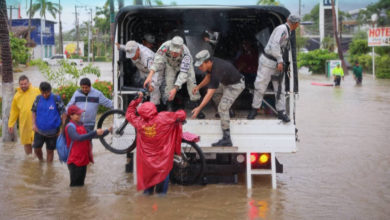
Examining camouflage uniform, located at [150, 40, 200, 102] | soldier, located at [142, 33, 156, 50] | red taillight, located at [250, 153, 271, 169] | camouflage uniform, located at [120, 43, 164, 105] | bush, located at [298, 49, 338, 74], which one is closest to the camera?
red taillight, located at [250, 153, 271, 169]

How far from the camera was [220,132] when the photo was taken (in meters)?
7.03

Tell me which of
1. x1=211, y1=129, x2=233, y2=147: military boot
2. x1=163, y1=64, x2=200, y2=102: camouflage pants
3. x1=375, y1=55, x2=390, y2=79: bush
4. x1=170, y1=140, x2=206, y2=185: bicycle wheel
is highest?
x1=375, y1=55, x2=390, y2=79: bush

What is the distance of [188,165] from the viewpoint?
23.1 feet

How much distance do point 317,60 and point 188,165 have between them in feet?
130

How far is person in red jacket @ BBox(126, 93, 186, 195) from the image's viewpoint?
637 centimetres

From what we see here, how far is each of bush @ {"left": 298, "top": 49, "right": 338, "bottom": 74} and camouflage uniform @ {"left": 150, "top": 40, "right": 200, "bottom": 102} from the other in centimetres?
3891

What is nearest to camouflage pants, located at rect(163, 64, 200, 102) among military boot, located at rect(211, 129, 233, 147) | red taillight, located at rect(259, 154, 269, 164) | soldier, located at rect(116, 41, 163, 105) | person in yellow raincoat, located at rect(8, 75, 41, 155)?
soldier, located at rect(116, 41, 163, 105)

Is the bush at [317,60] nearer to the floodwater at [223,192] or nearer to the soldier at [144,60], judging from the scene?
the floodwater at [223,192]

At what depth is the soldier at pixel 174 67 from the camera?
23.4 feet

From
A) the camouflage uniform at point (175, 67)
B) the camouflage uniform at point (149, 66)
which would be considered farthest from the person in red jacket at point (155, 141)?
the camouflage uniform at point (149, 66)

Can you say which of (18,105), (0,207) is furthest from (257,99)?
(18,105)

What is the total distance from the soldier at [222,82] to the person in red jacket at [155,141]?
22.4 inches

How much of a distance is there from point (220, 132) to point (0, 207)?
291 centimetres

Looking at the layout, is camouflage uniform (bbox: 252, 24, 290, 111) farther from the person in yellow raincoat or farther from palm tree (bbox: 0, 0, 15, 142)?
palm tree (bbox: 0, 0, 15, 142)
